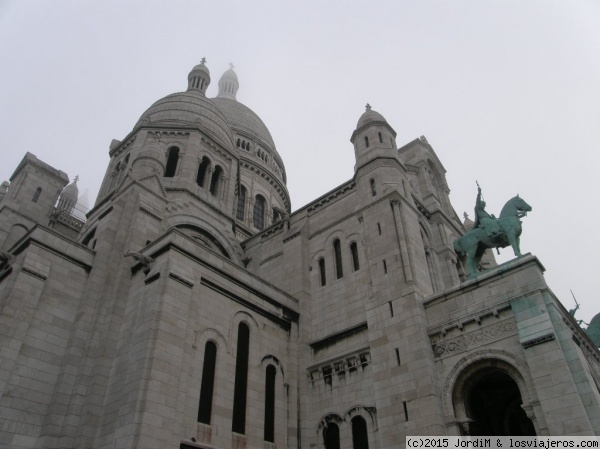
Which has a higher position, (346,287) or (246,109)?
(246,109)

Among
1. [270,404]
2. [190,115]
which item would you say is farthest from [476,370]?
[190,115]

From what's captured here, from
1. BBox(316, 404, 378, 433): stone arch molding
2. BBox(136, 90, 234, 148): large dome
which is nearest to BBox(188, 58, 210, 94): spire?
BBox(136, 90, 234, 148): large dome

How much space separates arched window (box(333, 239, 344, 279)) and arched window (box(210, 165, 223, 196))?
33.3 ft

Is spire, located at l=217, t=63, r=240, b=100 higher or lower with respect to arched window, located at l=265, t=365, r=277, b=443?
higher

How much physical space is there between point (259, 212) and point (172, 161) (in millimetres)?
15256


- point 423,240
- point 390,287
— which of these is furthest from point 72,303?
point 423,240

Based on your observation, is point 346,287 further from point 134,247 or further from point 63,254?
point 63,254

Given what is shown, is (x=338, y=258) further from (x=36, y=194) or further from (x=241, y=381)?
(x=36, y=194)

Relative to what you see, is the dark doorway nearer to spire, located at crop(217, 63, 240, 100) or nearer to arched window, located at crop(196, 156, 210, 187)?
arched window, located at crop(196, 156, 210, 187)

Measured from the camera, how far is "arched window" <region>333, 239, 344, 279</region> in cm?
2456

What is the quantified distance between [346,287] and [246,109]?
40.6 m

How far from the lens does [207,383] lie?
1822 cm

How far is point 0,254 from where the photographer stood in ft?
63.4

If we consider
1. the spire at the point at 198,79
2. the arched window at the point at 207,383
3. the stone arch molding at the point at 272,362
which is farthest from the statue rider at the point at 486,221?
the spire at the point at 198,79
